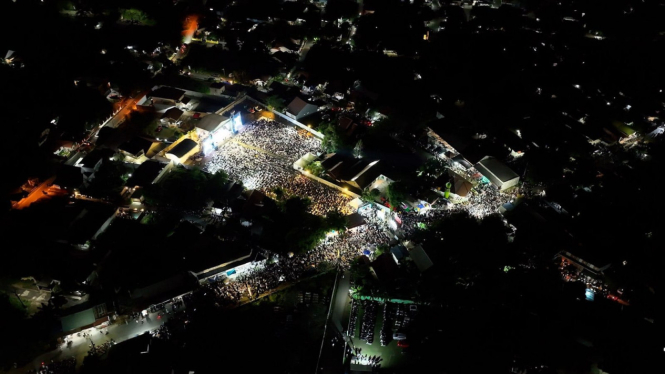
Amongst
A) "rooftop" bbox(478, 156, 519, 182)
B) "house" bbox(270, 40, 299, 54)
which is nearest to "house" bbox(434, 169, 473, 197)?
"rooftop" bbox(478, 156, 519, 182)

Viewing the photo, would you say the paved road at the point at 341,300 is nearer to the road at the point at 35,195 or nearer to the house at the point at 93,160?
the house at the point at 93,160

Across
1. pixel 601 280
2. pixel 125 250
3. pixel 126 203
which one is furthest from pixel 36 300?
pixel 601 280

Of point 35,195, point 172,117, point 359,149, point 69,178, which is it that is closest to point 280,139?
point 359,149

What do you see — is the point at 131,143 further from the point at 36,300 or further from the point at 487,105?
the point at 487,105

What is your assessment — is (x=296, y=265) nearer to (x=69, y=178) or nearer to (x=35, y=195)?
(x=69, y=178)

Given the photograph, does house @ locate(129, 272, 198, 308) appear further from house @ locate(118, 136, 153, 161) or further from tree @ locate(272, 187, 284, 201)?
house @ locate(118, 136, 153, 161)

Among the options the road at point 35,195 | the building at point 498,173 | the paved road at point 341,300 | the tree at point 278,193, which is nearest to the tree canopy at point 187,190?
the tree at point 278,193
